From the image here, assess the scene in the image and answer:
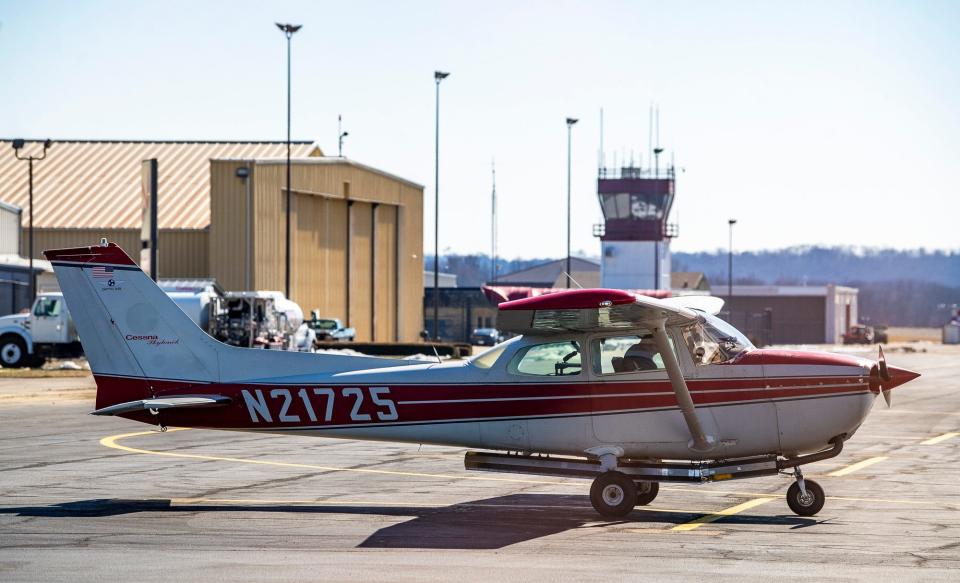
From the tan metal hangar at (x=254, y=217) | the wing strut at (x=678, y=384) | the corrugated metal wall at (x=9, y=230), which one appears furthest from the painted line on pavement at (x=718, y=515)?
the corrugated metal wall at (x=9, y=230)

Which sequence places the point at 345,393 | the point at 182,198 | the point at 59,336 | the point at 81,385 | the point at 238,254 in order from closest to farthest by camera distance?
the point at 345,393
the point at 81,385
the point at 59,336
the point at 238,254
the point at 182,198

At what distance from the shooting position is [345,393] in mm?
13180

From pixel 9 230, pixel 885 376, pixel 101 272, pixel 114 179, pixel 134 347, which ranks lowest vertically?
pixel 885 376

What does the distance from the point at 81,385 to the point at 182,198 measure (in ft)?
105

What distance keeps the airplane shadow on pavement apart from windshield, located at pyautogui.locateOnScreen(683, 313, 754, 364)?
168 centimetres

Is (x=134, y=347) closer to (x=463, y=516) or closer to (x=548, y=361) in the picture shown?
(x=463, y=516)

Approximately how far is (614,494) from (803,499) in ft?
6.56

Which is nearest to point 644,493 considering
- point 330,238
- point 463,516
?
point 463,516

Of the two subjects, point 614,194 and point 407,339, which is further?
point 614,194

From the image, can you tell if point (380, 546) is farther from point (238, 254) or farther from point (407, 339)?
point (407, 339)

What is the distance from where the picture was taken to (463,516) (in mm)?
12492

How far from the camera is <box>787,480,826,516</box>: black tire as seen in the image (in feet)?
40.6

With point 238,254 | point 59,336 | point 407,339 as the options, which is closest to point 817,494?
point 59,336

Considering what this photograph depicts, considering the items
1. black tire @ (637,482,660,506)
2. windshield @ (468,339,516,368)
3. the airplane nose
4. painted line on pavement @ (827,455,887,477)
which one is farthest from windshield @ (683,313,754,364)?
painted line on pavement @ (827,455,887,477)
